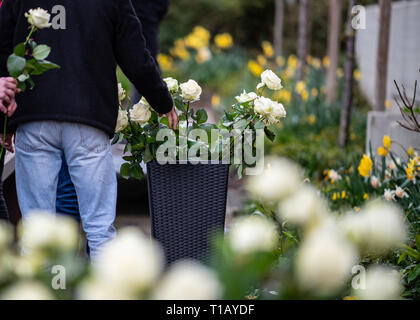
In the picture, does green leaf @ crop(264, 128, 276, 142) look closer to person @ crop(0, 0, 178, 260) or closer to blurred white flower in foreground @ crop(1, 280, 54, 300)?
person @ crop(0, 0, 178, 260)

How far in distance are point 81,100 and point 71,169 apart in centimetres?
29

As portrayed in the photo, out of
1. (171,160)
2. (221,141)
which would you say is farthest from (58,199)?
(221,141)

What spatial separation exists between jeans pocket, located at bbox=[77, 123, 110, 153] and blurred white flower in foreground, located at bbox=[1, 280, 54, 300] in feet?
4.40

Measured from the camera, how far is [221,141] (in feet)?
7.61

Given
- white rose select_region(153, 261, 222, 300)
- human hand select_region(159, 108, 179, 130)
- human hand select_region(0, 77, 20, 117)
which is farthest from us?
human hand select_region(159, 108, 179, 130)

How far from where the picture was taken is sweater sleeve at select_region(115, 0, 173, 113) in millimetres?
2119

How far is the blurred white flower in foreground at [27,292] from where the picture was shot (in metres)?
0.74

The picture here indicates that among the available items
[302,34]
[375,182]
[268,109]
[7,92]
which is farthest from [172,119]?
[302,34]

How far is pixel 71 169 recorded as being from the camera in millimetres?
2199

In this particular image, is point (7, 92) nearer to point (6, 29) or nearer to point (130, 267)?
point (6, 29)

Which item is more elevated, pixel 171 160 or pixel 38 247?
pixel 38 247

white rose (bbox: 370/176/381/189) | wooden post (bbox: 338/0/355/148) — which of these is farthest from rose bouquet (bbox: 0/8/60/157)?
wooden post (bbox: 338/0/355/148)
